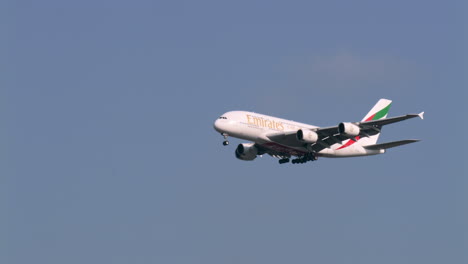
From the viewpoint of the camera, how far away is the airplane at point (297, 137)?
70312mm

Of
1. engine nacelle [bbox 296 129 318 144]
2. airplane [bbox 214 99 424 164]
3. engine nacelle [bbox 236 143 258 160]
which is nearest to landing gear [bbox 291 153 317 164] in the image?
airplane [bbox 214 99 424 164]

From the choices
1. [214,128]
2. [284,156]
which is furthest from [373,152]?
[214,128]

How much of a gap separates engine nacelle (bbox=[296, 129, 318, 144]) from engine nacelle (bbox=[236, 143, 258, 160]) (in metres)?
6.56

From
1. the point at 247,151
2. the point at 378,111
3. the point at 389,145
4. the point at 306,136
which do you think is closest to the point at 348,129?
the point at 306,136

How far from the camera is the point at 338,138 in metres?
72.7

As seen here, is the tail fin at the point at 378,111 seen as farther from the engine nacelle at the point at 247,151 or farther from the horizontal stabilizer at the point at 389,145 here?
the engine nacelle at the point at 247,151

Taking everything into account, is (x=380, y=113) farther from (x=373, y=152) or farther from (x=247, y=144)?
(x=247, y=144)

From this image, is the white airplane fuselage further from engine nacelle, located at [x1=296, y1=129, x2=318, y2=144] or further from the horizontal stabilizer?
engine nacelle, located at [x1=296, y1=129, x2=318, y2=144]

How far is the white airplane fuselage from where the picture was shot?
7050 cm

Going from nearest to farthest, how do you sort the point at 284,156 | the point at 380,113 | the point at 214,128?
the point at 214,128 < the point at 284,156 < the point at 380,113

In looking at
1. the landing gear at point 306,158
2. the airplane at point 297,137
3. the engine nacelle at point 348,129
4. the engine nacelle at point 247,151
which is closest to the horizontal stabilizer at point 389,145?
the airplane at point 297,137

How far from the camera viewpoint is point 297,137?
7100 centimetres

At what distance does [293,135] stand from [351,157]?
7697 millimetres

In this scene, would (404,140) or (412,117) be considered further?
(404,140)
